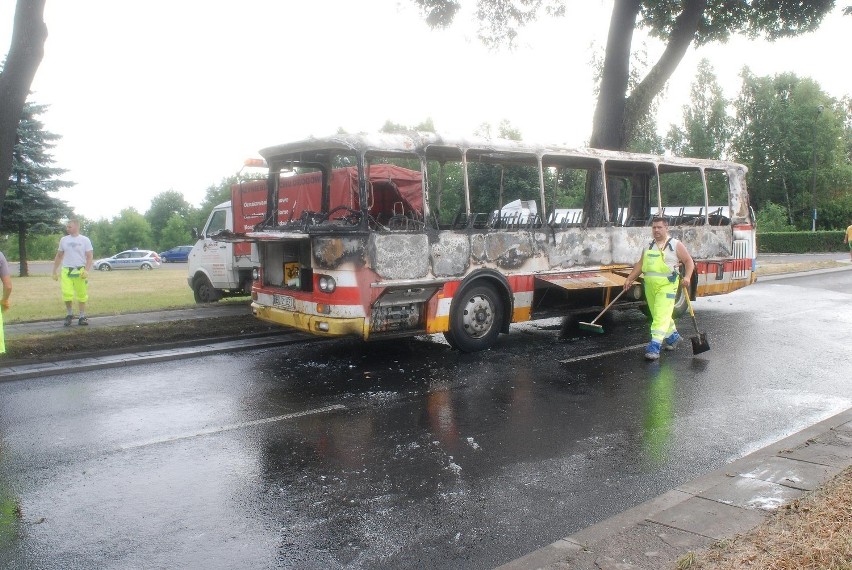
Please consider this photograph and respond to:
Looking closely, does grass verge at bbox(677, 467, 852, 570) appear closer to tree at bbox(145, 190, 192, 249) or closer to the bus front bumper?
the bus front bumper

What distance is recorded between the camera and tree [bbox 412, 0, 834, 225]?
15914 mm

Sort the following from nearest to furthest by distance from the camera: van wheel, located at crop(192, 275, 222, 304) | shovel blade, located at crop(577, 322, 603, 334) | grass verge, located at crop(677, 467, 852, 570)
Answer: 1. grass verge, located at crop(677, 467, 852, 570)
2. shovel blade, located at crop(577, 322, 603, 334)
3. van wheel, located at crop(192, 275, 222, 304)

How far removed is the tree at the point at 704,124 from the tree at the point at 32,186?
4576 centimetres

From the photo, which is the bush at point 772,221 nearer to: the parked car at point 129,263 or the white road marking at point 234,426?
the parked car at point 129,263

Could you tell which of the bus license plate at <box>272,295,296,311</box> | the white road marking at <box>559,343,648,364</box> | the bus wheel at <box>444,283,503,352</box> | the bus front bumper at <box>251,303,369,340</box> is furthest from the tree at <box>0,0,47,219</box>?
the white road marking at <box>559,343,648,364</box>

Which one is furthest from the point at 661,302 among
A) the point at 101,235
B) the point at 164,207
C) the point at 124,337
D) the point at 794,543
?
the point at 164,207

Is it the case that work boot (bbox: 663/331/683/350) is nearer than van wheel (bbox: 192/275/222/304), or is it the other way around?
work boot (bbox: 663/331/683/350)

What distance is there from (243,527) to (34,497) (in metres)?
1.56

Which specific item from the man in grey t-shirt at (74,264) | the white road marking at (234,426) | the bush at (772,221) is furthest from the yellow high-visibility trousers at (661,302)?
the bush at (772,221)

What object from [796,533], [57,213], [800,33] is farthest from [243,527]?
[57,213]

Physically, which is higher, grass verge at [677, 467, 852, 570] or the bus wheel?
the bus wheel

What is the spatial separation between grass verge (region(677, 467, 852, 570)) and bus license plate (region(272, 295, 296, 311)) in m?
6.27

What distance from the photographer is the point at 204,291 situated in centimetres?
1559

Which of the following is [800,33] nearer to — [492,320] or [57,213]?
[492,320]
